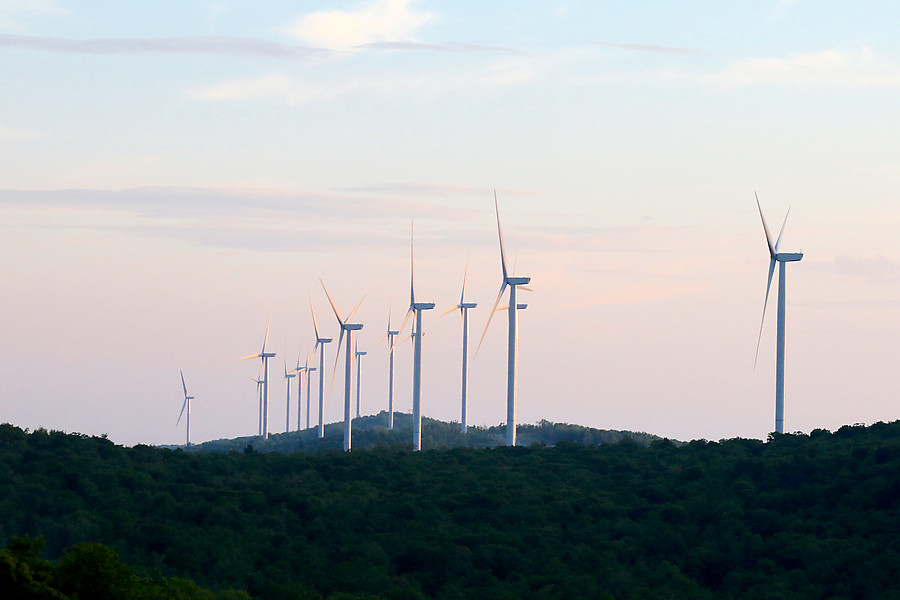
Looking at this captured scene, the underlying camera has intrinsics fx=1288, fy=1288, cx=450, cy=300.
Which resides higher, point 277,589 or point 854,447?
point 854,447

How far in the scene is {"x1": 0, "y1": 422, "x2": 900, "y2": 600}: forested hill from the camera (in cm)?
7606

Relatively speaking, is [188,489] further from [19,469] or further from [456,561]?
[456,561]

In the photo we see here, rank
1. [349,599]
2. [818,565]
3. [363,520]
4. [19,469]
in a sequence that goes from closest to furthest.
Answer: [349,599]
[818,565]
[363,520]
[19,469]

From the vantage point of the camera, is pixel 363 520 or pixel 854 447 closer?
pixel 363 520

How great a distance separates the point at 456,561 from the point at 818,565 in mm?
21647

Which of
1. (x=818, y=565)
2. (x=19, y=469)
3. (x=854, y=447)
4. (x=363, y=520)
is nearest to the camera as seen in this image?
(x=818, y=565)

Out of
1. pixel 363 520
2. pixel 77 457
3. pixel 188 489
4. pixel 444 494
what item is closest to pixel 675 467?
pixel 444 494

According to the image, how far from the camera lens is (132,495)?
9088 centimetres

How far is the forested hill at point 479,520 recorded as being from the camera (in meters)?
76.1

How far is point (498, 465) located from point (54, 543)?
43.8 meters

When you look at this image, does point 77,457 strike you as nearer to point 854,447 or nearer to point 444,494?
point 444,494

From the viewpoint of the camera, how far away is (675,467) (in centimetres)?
10656

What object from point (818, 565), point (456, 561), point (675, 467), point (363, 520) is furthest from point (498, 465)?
point (818, 565)

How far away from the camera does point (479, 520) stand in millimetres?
90125
